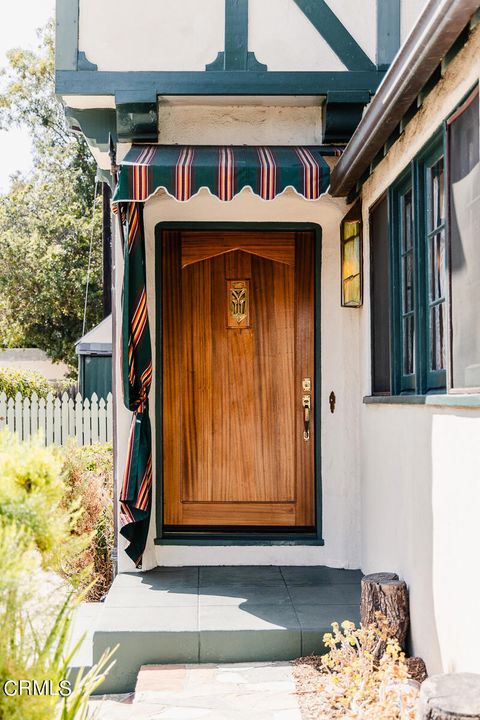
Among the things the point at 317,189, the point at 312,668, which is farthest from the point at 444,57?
the point at 312,668

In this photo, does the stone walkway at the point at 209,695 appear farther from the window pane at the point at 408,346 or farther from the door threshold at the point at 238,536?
the window pane at the point at 408,346

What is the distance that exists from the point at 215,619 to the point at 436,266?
229 cm

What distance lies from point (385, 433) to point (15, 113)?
19195 mm

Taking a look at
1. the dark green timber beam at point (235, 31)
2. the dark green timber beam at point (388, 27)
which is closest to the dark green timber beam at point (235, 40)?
the dark green timber beam at point (235, 31)

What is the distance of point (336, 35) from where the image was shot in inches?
224

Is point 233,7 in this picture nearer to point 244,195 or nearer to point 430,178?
point 244,195

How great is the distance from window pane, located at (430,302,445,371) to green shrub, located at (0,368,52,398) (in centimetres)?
1068

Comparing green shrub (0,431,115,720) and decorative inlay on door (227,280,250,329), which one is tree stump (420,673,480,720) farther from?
decorative inlay on door (227,280,250,329)

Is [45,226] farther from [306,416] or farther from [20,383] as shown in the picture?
[306,416]

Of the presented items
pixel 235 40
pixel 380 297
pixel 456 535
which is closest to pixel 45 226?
pixel 235 40

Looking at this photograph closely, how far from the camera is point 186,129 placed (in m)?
5.84

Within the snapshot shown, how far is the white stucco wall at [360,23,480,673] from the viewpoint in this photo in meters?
3.26

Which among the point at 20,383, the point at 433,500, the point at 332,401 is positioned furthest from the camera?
the point at 20,383

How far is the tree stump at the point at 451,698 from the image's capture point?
256 cm
